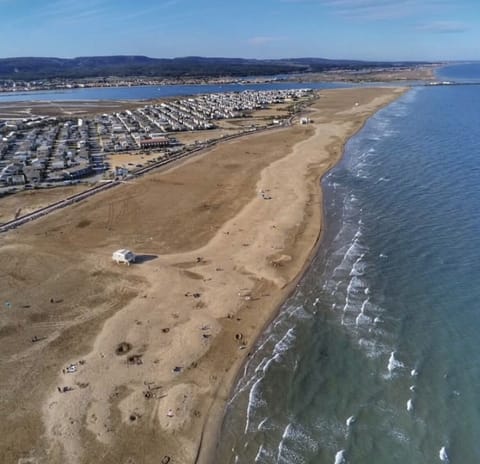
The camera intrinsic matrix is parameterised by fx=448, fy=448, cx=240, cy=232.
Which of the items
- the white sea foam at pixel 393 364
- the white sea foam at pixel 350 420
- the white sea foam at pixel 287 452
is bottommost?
the white sea foam at pixel 287 452

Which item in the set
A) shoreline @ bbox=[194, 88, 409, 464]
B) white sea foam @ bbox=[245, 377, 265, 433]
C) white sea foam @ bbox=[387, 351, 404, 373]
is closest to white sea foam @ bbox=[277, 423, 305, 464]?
white sea foam @ bbox=[245, 377, 265, 433]

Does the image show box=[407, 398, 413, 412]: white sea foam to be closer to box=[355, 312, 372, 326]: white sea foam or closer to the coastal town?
box=[355, 312, 372, 326]: white sea foam

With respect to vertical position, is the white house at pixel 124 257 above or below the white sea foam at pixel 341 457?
above

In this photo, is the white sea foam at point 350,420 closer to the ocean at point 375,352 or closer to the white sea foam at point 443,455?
the ocean at point 375,352

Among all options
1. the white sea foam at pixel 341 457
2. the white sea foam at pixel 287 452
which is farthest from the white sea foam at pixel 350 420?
the white sea foam at pixel 287 452

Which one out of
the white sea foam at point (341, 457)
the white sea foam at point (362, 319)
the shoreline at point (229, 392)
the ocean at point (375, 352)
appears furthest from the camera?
the white sea foam at point (362, 319)

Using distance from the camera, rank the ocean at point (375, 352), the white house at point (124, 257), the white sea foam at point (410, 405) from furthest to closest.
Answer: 1. the white house at point (124, 257)
2. the white sea foam at point (410, 405)
3. the ocean at point (375, 352)

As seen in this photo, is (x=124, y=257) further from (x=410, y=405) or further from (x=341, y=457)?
(x=410, y=405)
